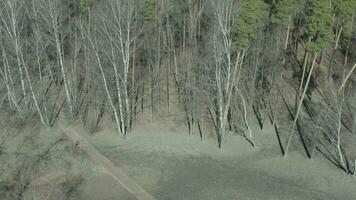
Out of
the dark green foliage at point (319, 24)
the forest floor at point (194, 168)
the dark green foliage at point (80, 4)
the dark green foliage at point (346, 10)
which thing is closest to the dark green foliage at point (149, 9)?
the dark green foliage at point (80, 4)

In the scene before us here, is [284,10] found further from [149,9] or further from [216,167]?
[216,167]

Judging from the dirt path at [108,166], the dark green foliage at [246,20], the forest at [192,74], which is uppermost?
the dark green foliage at [246,20]

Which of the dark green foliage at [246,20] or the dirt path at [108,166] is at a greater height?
the dark green foliage at [246,20]

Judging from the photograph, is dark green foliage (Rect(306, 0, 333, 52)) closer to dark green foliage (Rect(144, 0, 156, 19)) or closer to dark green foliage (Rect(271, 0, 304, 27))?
dark green foliage (Rect(271, 0, 304, 27))

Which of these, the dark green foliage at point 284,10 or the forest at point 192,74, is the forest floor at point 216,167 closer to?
the forest at point 192,74

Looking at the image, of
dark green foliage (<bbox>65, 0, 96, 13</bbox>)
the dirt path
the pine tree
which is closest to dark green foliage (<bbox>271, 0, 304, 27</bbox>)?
the pine tree
